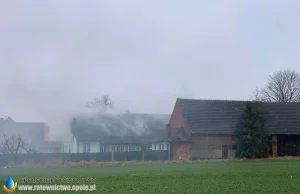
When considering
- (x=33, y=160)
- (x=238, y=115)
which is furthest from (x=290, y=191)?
(x=238, y=115)

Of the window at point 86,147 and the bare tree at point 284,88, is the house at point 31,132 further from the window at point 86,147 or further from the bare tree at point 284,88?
the bare tree at point 284,88

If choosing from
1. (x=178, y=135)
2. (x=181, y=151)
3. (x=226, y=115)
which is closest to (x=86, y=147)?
(x=178, y=135)

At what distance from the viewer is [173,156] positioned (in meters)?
60.9

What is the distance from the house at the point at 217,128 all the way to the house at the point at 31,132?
52.9 ft

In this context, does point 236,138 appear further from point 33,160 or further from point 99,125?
point 33,160

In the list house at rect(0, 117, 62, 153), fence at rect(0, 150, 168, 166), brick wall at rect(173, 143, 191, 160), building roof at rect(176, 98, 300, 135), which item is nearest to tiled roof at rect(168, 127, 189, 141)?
brick wall at rect(173, 143, 191, 160)

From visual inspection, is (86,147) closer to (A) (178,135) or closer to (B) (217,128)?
(A) (178,135)

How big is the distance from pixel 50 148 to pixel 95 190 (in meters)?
40.9

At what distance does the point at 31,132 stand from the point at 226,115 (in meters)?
26.1

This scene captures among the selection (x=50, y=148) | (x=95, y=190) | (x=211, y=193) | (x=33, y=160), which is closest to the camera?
(x=211, y=193)

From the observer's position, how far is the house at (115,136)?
6712 centimetres

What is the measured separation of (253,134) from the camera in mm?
57625

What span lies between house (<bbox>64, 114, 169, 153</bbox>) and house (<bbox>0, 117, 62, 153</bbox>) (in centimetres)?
780

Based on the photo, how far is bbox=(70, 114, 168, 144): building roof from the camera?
67.6 meters
